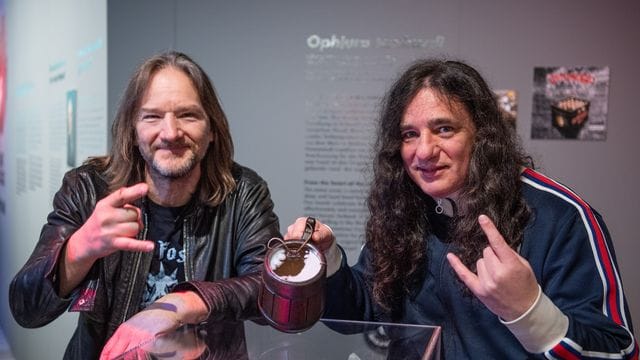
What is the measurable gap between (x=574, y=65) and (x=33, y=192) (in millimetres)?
3528

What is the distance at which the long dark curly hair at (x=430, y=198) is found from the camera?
158cm

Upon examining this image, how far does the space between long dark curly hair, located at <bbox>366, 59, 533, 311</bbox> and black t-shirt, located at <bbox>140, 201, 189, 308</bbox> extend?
62 cm

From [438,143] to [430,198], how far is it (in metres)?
0.31

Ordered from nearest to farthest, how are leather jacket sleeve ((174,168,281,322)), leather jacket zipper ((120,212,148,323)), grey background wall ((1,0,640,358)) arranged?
leather jacket sleeve ((174,168,281,322)) → leather jacket zipper ((120,212,148,323)) → grey background wall ((1,0,640,358))

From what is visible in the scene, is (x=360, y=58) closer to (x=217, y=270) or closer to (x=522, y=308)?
(x=217, y=270)

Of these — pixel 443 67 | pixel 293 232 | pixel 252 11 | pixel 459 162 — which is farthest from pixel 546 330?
pixel 252 11

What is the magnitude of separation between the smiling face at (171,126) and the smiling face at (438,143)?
0.65 metres

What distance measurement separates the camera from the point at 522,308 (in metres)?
1.22

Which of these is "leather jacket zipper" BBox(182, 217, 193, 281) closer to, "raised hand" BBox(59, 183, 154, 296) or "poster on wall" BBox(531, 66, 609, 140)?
"raised hand" BBox(59, 183, 154, 296)

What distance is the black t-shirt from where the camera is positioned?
1.71 meters

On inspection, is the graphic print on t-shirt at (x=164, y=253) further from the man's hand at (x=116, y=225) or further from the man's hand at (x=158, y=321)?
the man's hand at (x=116, y=225)

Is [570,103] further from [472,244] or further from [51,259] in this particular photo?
[51,259]

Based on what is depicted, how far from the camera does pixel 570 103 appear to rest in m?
3.29

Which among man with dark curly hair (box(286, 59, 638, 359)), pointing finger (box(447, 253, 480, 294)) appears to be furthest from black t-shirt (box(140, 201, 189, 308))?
pointing finger (box(447, 253, 480, 294))
